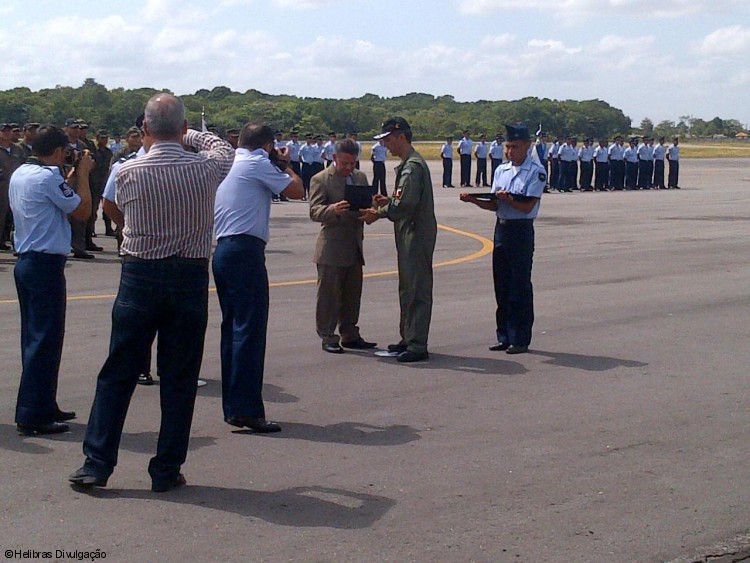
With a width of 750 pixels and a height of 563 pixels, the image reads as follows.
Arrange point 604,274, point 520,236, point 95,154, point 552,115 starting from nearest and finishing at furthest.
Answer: point 520,236 → point 604,274 → point 95,154 → point 552,115

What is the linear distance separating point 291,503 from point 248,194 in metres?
2.37

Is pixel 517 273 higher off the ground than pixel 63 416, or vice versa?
pixel 517 273

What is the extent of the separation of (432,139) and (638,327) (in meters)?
73.9

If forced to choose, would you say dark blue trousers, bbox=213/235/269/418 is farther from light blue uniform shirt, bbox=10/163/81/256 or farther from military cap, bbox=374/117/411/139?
military cap, bbox=374/117/411/139

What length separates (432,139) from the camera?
84.0 m

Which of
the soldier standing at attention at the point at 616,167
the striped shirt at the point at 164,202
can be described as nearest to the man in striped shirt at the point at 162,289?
the striped shirt at the point at 164,202

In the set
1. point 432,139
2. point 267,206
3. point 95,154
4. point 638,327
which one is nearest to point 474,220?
point 95,154

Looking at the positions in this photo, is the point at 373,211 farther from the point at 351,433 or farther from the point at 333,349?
the point at 351,433

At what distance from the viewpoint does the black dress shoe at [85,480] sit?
5.84 m

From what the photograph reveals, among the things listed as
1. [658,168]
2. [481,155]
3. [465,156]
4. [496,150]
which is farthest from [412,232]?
[658,168]

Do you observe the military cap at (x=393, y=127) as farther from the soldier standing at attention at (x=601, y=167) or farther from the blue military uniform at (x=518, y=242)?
the soldier standing at attention at (x=601, y=167)

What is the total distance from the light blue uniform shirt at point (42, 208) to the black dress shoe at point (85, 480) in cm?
172

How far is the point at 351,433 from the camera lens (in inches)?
283

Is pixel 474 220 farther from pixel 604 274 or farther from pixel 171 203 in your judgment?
pixel 171 203
